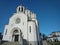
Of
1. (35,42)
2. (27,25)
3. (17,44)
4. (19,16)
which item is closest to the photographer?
(17,44)

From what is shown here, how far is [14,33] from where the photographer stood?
107 ft

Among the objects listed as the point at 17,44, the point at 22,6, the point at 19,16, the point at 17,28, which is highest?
the point at 22,6

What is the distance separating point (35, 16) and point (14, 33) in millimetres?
12273

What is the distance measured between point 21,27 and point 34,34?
503 centimetres

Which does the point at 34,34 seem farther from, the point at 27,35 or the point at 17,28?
the point at 17,28

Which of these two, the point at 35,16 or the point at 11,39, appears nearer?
the point at 11,39

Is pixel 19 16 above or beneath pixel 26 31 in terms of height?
above

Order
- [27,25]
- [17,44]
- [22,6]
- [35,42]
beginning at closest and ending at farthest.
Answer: [17,44]
[35,42]
[27,25]
[22,6]

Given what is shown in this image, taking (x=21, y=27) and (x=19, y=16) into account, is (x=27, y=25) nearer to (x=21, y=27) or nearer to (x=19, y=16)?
(x=21, y=27)

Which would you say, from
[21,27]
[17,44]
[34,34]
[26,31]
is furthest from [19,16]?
[17,44]

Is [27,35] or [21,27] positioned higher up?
[21,27]

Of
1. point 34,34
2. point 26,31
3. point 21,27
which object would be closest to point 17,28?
point 21,27

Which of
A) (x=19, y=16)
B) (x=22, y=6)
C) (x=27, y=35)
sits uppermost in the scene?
(x=22, y=6)

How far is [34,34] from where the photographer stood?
1207 inches
